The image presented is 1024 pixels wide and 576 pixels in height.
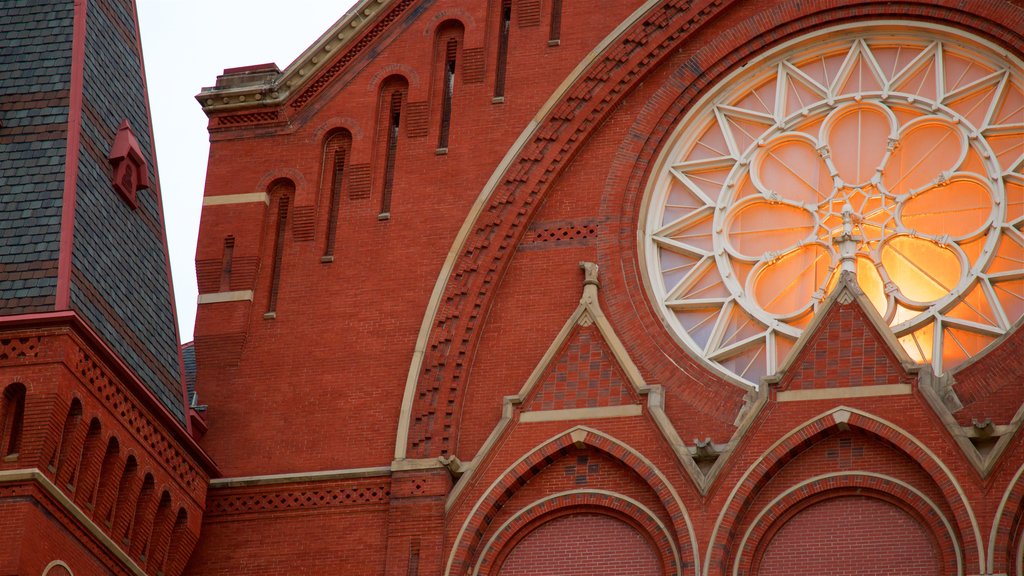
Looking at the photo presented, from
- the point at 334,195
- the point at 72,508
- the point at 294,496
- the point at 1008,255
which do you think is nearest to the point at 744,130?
the point at 1008,255

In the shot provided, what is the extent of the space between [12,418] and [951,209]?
12540 mm

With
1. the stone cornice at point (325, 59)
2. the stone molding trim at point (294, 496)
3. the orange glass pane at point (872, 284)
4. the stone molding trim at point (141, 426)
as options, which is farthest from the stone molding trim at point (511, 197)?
the orange glass pane at point (872, 284)

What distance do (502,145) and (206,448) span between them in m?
5.97

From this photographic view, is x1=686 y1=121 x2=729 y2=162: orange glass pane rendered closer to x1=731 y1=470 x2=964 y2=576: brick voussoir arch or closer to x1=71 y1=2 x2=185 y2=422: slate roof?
x1=731 y1=470 x2=964 y2=576: brick voussoir arch

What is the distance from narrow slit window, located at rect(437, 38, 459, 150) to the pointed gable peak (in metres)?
6.46

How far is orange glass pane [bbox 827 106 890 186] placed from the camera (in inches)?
1158

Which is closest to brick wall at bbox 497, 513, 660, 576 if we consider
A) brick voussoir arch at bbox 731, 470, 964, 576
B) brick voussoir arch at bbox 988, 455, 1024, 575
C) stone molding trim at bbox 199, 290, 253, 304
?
brick voussoir arch at bbox 731, 470, 964, 576

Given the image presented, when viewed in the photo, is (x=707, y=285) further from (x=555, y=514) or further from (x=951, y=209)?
(x=555, y=514)

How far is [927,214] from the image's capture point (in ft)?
94.5

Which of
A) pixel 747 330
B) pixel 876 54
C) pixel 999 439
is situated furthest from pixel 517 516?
pixel 876 54

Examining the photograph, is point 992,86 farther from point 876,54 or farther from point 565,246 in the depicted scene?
point 565,246

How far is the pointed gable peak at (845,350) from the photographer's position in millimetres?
27047

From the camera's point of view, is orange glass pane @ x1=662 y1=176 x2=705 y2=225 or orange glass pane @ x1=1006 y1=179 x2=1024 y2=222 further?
orange glass pane @ x1=662 y1=176 x2=705 y2=225

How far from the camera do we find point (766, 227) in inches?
1161
